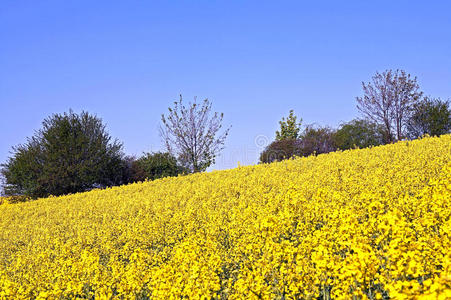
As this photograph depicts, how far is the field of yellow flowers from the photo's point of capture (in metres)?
5.01

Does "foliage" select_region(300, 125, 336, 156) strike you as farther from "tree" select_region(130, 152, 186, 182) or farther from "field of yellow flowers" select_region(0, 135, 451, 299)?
"field of yellow flowers" select_region(0, 135, 451, 299)

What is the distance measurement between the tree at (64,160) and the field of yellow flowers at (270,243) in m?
17.6

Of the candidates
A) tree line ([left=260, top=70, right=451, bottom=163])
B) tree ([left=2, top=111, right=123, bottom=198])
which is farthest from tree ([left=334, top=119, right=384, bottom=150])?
tree ([left=2, top=111, right=123, bottom=198])

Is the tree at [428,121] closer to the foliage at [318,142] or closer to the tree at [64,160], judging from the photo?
the foliage at [318,142]

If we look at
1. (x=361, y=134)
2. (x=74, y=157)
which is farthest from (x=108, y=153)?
(x=361, y=134)

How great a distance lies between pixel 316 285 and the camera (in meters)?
5.77

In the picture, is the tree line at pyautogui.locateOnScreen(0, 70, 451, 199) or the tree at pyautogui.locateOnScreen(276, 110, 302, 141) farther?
the tree at pyautogui.locateOnScreen(276, 110, 302, 141)

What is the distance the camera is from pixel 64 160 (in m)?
36.0

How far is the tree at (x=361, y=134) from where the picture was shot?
43750 millimetres

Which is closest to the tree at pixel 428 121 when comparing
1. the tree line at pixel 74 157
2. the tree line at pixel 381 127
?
the tree line at pixel 381 127

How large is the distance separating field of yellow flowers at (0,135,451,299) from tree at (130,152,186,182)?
19590 mm

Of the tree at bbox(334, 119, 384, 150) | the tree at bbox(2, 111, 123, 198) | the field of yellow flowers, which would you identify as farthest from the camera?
the tree at bbox(334, 119, 384, 150)

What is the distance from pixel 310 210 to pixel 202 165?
2767 centimetres

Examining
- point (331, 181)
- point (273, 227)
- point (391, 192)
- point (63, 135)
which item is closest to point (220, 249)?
point (273, 227)
